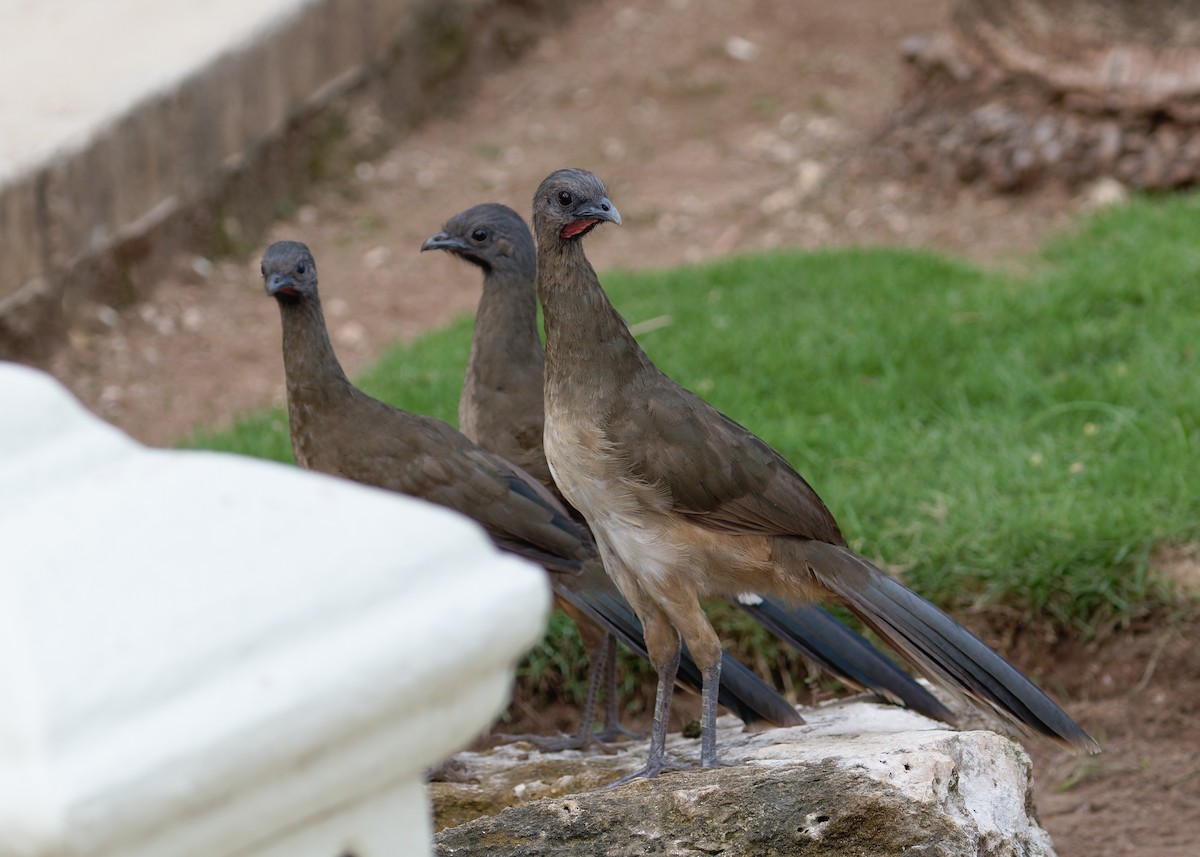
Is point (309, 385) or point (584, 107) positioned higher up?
point (584, 107)

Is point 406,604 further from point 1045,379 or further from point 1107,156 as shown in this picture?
point 1107,156

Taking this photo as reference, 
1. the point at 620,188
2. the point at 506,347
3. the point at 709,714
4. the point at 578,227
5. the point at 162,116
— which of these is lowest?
the point at 709,714

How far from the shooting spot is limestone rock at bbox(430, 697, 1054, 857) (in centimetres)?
287

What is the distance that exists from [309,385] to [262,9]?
5.91 meters

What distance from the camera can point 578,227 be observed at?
3746 mm

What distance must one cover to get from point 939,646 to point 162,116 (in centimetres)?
616

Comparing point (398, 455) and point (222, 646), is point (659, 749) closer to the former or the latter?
point (398, 455)

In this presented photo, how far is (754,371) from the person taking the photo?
21.4 ft

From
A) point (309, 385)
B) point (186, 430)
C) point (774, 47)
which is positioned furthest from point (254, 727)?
point (774, 47)

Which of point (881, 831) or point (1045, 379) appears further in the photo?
point (1045, 379)

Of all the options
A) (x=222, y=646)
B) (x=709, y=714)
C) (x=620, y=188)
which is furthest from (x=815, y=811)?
(x=620, y=188)

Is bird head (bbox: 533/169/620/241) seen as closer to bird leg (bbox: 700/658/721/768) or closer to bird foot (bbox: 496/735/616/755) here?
bird leg (bbox: 700/658/721/768)

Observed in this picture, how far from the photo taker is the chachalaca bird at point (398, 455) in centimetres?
415

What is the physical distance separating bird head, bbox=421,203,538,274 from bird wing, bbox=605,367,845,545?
3.77 feet
